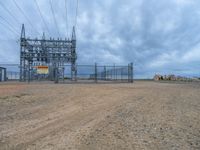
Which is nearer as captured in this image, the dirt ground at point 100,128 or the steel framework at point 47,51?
the dirt ground at point 100,128

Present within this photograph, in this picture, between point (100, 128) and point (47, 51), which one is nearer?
point (100, 128)

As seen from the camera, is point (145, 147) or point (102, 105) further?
point (102, 105)

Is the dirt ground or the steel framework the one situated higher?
the steel framework

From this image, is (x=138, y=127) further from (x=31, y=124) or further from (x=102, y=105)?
(x=102, y=105)

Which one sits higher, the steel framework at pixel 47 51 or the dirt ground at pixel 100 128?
the steel framework at pixel 47 51

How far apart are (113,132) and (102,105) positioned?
4.26 meters

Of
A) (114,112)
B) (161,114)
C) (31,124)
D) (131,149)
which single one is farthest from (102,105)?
(131,149)

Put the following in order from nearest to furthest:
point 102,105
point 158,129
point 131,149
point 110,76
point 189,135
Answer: point 131,149 → point 189,135 → point 158,129 → point 102,105 → point 110,76

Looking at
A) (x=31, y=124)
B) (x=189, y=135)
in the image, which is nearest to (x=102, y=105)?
(x=31, y=124)

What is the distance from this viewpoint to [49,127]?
7.31m

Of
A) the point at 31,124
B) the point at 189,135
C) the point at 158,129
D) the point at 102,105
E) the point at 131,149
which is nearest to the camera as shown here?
the point at 131,149

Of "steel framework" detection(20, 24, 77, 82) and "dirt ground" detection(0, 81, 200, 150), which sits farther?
"steel framework" detection(20, 24, 77, 82)

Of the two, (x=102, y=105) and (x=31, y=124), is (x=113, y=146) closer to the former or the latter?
(x=31, y=124)

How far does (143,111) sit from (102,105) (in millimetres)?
1932
